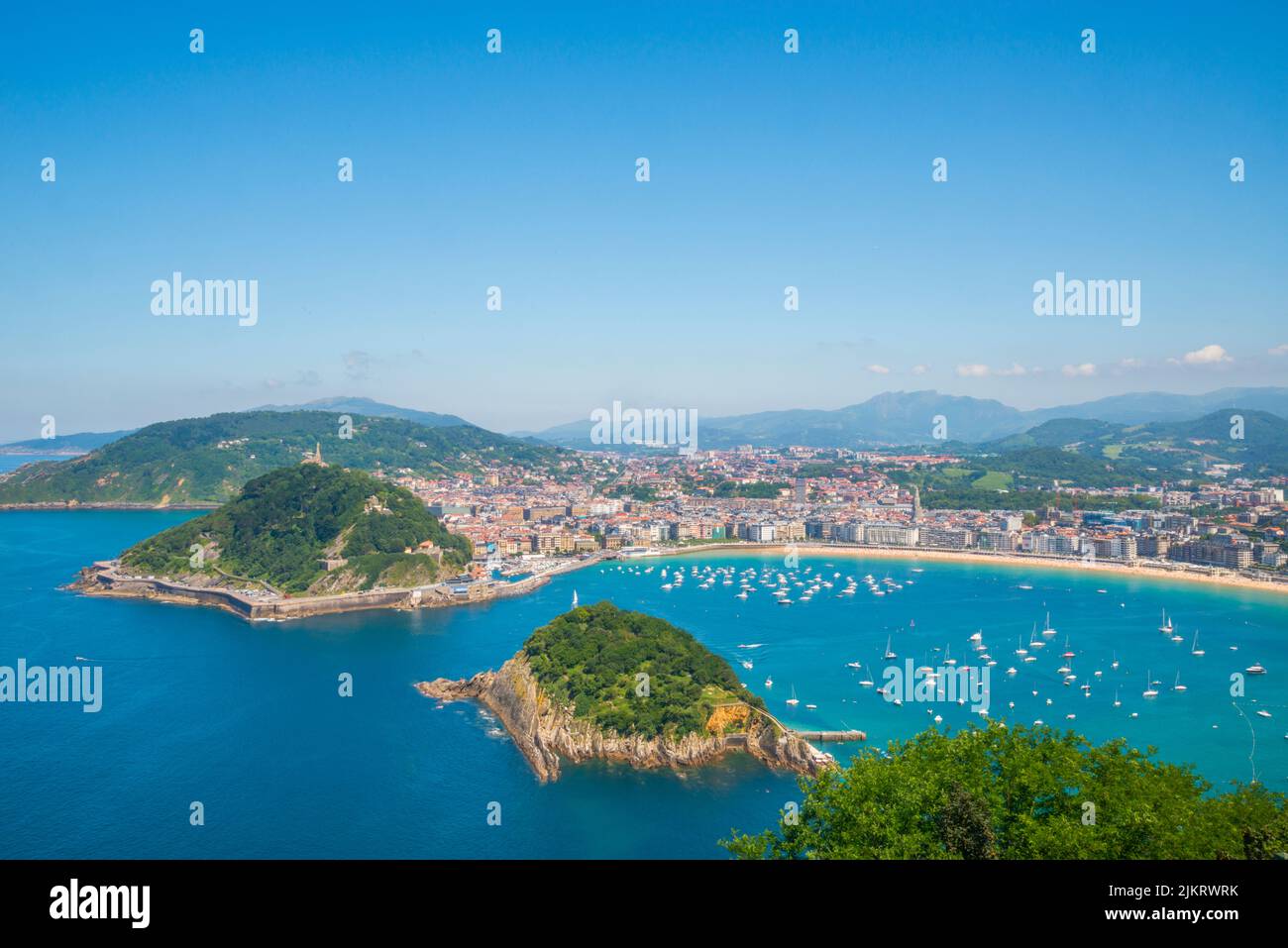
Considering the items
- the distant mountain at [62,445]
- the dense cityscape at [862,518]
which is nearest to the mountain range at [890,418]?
the distant mountain at [62,445]

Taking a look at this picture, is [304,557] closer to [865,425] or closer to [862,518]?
[862,518]

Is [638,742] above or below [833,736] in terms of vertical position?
above

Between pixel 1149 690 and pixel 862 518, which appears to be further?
pixel 862 518

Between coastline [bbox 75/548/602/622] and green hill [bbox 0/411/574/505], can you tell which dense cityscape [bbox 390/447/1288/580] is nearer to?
coastline [bbox 75/548/602/622]

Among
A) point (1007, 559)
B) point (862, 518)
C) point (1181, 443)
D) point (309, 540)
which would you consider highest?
point (1181, 443)

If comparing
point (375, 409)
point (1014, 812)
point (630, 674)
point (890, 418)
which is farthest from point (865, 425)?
point (1014, 812)

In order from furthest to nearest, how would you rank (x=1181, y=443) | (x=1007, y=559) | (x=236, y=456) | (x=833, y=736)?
(x=1181, y=443)
(x=236, y=456)
(x=1007, y=559)
(x=833, y=736)

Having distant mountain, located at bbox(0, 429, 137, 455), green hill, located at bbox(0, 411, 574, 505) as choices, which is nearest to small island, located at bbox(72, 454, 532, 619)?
green hill, located at bbox(0, 411, 574, 505)

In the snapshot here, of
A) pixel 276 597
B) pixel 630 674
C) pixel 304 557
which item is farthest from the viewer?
pixel 304 557
